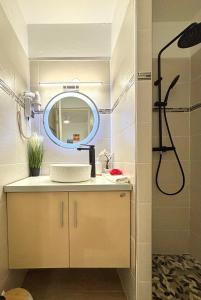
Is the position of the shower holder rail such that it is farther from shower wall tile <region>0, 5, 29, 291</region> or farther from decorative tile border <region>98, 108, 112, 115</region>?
shower wall tile <region>0, 5, 29, 291</region>

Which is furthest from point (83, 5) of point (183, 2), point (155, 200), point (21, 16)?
point (155, 200)

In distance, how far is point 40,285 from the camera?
58.7 inches

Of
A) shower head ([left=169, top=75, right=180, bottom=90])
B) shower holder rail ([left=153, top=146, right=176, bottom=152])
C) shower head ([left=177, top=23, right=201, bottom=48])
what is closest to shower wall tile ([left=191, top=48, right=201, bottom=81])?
shower head ([left=169, top=75, right=180, bottom=90])

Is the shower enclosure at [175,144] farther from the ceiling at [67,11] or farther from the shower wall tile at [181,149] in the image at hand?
the ceiling at [67,11]

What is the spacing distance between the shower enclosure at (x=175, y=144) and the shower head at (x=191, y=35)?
0.45 metres

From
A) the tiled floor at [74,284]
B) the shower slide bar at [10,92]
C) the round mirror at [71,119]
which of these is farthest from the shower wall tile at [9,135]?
the round mirror at [71,119]

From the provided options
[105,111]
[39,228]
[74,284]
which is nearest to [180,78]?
[105,111]

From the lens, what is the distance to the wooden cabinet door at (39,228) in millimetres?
1254

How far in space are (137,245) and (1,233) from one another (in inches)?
33.3

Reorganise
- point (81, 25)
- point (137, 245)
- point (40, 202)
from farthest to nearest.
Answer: point (81, 25)
point (40, 202)
point (137, 245)

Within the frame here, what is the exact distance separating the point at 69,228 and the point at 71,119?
1.10 metres

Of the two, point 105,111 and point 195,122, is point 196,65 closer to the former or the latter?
point 195,122

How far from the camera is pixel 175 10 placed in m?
1.63

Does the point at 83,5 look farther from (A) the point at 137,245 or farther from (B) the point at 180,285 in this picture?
(B) the point at 180,285
